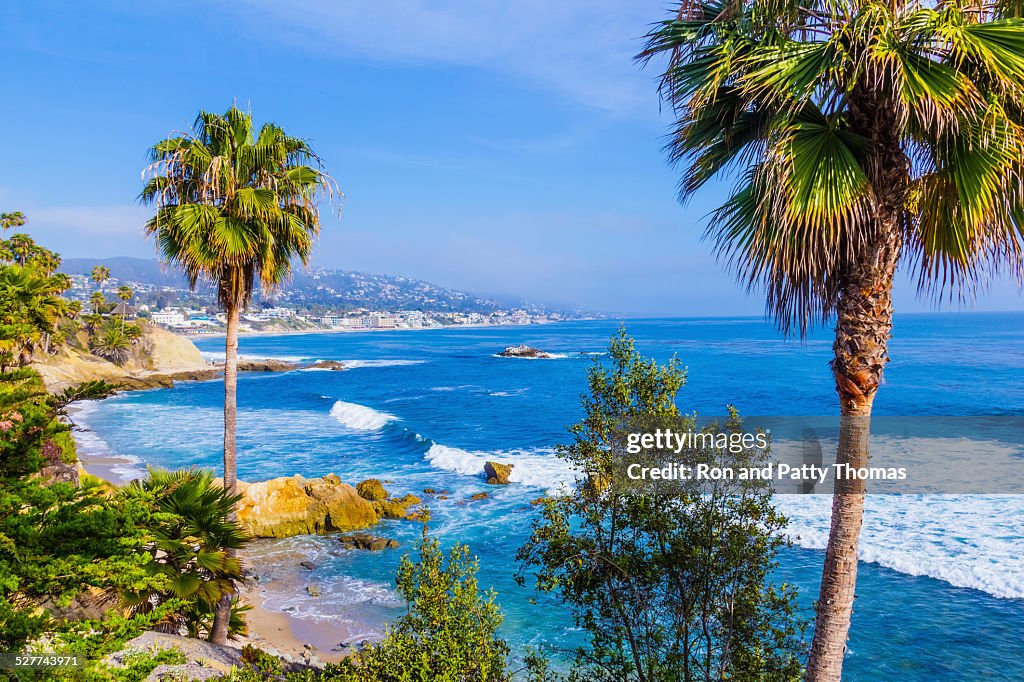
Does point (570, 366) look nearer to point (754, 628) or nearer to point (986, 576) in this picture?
point (986, 576)

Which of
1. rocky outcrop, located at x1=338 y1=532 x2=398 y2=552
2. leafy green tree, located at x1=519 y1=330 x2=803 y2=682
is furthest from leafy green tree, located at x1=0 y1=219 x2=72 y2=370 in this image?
rocky outcrop, located at x1=338 y1=532 x2=398 y2=552

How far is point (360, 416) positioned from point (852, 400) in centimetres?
4980

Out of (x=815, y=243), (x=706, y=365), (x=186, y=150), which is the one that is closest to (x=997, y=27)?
(x=815, y=243)

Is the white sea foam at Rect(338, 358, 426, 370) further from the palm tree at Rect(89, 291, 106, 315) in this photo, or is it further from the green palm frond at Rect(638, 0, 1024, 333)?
the green palm frond at Rect(638, 0, 1024, 333)

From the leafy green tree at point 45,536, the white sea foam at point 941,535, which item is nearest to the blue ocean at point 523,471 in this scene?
the white sea foam at point 941,535

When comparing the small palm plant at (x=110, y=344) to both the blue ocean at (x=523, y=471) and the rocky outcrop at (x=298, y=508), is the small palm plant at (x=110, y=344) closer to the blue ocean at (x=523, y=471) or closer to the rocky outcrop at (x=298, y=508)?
the blue ocean at (x=523, y=471)

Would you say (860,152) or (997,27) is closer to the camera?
(997,27)

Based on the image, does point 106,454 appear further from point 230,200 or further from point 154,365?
point 154,365

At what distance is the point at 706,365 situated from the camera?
88.6 meters

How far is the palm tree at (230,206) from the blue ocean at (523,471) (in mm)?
7821

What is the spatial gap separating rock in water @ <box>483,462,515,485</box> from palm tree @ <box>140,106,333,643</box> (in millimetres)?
21171

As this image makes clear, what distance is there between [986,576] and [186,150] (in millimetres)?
26357

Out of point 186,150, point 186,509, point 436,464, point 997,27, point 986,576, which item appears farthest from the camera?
point 436,464

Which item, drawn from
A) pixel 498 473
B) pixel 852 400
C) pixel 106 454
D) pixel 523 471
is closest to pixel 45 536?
pixel 852 400
